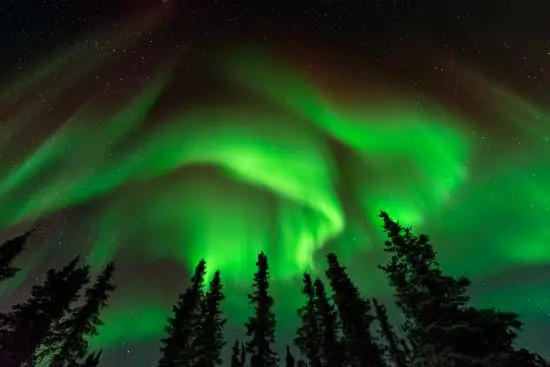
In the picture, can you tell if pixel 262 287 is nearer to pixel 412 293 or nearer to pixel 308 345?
pixel 308 345

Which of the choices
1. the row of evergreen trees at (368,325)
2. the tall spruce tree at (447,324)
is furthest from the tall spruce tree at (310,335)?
the tall spruce tree at (447,324)

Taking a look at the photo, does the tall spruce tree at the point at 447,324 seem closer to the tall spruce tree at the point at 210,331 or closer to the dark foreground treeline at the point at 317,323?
the dark foreground treeline at the point at 317,323

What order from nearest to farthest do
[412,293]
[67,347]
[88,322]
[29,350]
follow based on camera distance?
[412,293]
[29,350]
[67,347]
[88,322]

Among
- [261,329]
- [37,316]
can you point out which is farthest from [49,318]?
[261,329]

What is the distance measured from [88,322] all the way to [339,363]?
2288cm

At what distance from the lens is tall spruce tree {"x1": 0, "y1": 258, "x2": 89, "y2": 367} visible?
2688cm

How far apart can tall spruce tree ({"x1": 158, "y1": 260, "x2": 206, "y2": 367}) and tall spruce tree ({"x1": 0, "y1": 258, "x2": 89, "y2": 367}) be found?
9250 mm

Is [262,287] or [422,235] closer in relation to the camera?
[422,235]

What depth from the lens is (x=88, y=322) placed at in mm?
32250

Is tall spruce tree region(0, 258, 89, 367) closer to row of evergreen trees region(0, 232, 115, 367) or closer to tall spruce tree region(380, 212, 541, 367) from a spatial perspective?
row of evergreen trees region(0, 232, 115, 367)

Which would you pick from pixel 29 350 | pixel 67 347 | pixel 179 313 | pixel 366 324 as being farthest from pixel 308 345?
pixel 29 350

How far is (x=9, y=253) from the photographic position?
2897cm

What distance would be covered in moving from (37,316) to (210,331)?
14.6 metres

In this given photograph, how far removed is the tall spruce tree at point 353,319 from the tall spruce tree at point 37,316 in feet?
76.8
